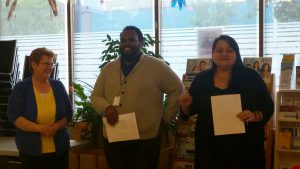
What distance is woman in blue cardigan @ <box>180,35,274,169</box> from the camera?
219 centimetres

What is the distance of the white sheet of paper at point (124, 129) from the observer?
2564mm

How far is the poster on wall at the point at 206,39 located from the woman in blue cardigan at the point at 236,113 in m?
2.31

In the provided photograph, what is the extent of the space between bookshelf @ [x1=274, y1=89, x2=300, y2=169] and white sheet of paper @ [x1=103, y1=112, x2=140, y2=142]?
5.47 feet

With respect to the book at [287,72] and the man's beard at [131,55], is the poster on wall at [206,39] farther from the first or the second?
the man's beard at [131,55]

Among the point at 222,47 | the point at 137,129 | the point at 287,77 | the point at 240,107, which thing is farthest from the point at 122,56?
the point at 287,77

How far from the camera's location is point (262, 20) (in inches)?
172

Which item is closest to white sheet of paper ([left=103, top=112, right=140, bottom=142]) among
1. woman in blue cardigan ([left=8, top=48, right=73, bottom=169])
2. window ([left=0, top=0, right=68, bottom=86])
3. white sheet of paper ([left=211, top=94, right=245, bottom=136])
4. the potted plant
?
woman in blue cardigan ([left=8, top=48, right=73, bottom=169])

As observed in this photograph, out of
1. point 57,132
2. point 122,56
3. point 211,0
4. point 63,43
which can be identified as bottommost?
point 57,132

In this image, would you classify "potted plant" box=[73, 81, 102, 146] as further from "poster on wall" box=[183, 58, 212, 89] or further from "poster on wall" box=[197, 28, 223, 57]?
"poster on wall" box=[197, 28, 223, 57]

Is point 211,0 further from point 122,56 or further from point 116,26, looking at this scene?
point 122,56

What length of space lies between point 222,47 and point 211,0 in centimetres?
251

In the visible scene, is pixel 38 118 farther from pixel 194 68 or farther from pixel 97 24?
pixel 97 24

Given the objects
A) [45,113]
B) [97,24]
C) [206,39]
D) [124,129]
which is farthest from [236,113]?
[97,24]

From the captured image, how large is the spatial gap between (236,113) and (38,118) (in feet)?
4.32
